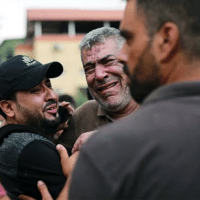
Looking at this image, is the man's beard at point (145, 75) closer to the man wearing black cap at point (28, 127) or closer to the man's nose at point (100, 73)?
the man wearing black cap at point (28, 127)

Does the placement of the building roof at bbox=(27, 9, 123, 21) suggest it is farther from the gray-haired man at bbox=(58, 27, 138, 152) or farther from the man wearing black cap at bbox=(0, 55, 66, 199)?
the man wearing black cap at bbox=(0, 55, 66, 199)

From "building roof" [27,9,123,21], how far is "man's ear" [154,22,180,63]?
26.3 meters

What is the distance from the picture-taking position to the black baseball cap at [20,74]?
8.81ft

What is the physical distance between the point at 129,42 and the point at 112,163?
526 mm

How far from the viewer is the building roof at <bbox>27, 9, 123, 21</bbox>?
88.3 ft

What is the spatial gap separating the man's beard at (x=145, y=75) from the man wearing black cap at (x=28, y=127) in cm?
102

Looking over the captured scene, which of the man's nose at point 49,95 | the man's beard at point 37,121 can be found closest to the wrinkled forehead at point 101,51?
the man's nose at point 49,95

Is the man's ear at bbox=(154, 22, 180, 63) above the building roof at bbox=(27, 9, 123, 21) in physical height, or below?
above

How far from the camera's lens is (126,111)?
2969 millimetres

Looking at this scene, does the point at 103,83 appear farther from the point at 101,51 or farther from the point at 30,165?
the point at 30,165

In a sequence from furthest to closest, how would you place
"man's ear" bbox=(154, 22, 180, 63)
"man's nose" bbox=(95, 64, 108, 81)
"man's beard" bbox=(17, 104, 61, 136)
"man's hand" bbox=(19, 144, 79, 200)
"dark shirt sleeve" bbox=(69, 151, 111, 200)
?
"man's nose" bbox=(95, 64, 108, 81) → "man's beard" bbox=(17, 104, 61, 136) → "man's hand" bbox=(19, 144, 79, 200) → "man's ear" bbox=(154, 22, 180, 63) → "dark shirt sleeve" bbox=(69, 151, 111, 200)

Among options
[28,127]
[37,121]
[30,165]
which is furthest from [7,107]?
[30,165]

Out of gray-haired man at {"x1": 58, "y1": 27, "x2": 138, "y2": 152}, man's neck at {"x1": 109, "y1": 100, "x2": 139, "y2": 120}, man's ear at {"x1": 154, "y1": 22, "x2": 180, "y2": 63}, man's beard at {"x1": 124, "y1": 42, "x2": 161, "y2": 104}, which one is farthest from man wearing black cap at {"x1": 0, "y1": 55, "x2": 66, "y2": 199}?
man's ear at {"x1": 154, "y1": 22, "x2": 180, "y2": 63}

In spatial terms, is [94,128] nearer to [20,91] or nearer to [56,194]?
[20,91]
